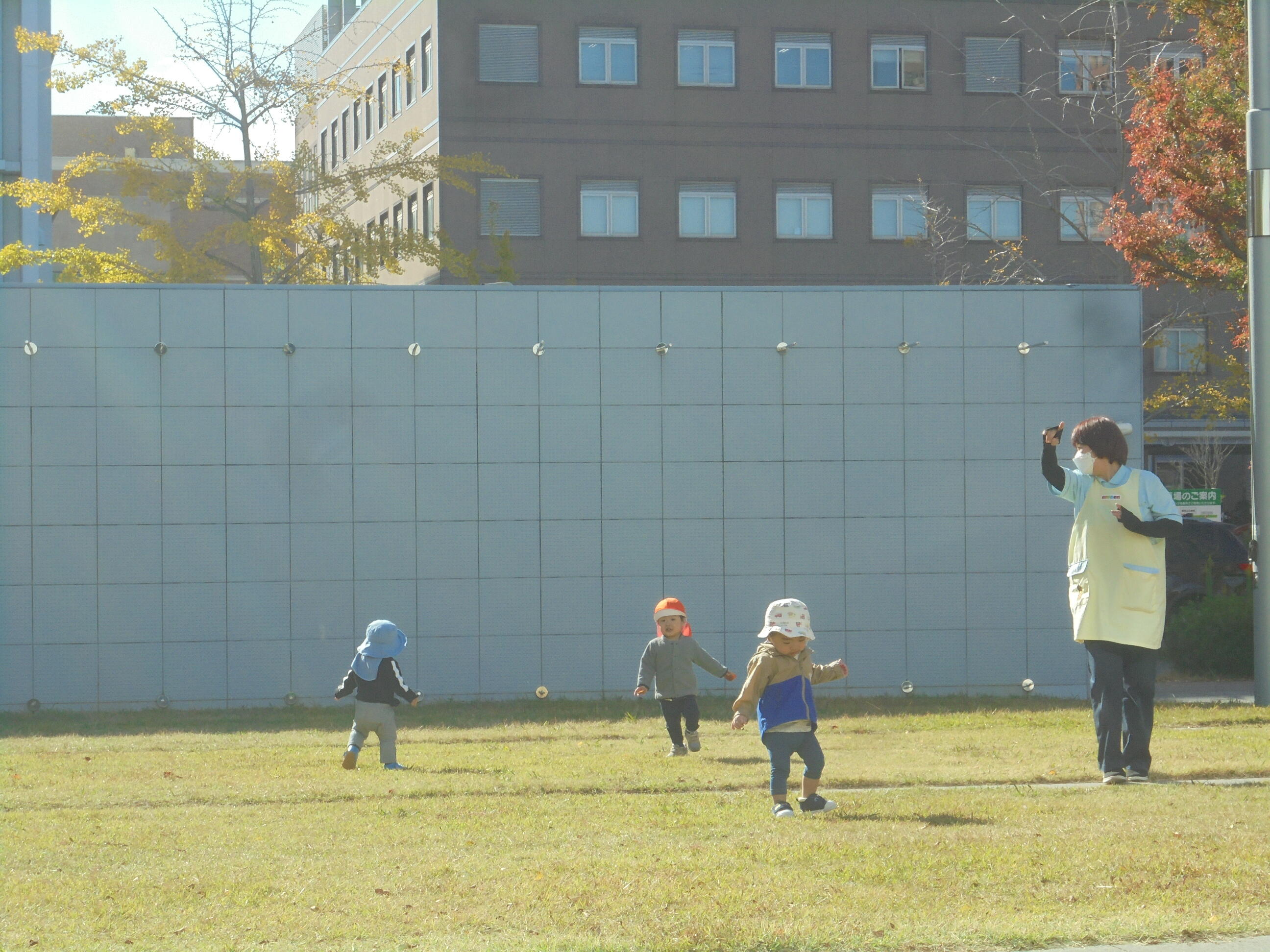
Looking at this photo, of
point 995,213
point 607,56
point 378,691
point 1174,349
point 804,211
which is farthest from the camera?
point 1174,349

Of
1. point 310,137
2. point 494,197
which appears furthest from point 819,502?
point 310,137

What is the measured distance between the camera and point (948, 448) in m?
17.1

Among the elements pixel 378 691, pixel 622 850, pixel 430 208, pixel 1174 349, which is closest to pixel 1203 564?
pixel 378 691

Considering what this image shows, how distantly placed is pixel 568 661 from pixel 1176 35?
2867cm

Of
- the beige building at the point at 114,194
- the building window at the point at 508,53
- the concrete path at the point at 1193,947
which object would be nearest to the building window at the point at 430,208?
the building window at the point at 508,53

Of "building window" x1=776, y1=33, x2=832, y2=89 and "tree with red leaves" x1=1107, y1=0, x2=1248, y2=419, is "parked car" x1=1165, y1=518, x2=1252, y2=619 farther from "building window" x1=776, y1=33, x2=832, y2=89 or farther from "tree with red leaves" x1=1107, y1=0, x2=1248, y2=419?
"building window" x1=776, y1=33, x2=832, y2=89

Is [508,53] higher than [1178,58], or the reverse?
[508,53]

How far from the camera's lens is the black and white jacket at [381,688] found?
1178cm

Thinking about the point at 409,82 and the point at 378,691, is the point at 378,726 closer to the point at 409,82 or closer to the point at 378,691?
the point at 378,691

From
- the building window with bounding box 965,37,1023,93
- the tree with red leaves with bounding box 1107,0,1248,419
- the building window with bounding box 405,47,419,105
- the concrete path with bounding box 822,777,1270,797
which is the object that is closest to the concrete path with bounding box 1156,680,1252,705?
the tree with red leaves with bounding box 1107,0,1248,419

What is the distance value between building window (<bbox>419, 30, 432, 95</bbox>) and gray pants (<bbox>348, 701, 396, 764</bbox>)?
2945cm

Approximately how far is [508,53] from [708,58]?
17.0 feet

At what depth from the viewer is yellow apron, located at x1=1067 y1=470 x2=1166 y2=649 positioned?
928cm

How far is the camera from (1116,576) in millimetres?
9383
